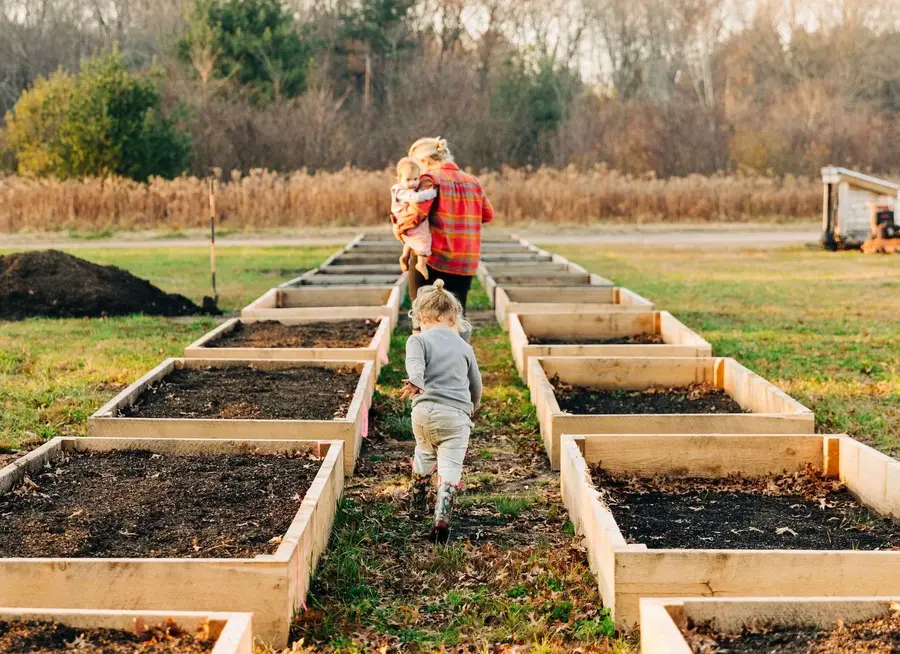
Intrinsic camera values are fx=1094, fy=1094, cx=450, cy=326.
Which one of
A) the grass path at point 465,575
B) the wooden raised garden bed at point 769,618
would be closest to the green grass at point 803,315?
the grass path at point 465,575

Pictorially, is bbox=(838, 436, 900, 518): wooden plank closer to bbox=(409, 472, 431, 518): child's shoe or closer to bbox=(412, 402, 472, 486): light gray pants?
bbox=(412, 402, 472, 486): light gray pants

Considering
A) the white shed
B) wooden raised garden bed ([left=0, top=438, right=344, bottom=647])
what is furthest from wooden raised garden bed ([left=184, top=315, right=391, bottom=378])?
the white shed

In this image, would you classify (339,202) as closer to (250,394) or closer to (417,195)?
(417,195)

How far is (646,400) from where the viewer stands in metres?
7.35

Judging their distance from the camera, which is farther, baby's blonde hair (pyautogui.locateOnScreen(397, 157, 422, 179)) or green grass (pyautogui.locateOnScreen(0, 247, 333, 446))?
baby's blonde hair (pyautogui.locateOnScreen(397, 157, 422, 179))

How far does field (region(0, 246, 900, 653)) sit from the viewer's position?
412 cm

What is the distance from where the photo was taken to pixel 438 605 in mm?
4250

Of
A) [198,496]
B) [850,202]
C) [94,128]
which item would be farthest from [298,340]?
[94,128]

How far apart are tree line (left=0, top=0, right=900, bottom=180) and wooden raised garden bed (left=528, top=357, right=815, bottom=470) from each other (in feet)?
84.8

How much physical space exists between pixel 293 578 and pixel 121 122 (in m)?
30.1

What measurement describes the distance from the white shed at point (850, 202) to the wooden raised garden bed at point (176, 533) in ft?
59.9

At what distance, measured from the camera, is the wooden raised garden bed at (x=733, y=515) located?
12.6 feet

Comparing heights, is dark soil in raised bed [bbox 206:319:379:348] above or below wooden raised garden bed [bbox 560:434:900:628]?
above

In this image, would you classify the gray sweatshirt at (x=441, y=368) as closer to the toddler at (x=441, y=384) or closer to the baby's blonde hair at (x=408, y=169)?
the toddler at (x=441, y=384)
